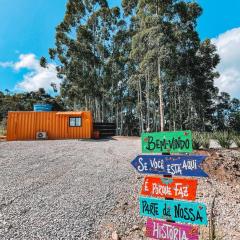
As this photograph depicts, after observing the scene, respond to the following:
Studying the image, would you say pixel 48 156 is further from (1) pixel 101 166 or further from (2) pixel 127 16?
(2) pixel 127 16

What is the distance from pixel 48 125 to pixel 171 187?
17.0m

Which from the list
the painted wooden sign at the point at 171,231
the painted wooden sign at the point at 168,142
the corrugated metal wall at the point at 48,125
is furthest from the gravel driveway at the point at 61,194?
the corrugated metal wall at the point at 48,125

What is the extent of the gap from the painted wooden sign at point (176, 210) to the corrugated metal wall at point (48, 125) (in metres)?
16.1

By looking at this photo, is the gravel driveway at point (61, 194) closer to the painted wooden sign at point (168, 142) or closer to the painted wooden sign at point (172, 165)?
the painted wooden sign at point (172, 165)

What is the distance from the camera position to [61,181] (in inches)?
290

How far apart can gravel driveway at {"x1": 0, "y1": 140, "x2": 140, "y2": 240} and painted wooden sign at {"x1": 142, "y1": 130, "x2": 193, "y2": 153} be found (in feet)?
7.01

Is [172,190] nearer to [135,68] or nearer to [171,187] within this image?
[171,187]

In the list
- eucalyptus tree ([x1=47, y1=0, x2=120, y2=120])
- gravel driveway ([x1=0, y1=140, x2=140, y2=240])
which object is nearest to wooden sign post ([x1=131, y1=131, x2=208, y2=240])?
gravel driveway ([x1=0, y1=140, x2=140, y2=240])

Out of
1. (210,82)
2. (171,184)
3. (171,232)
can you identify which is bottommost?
(171,232)

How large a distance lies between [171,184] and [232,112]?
133 ft

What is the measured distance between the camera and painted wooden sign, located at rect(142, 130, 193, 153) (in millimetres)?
3285

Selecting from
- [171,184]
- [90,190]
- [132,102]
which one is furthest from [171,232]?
[132,102]

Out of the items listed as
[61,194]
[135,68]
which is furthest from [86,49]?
[61,194]

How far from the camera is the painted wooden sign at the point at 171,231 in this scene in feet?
9.86
